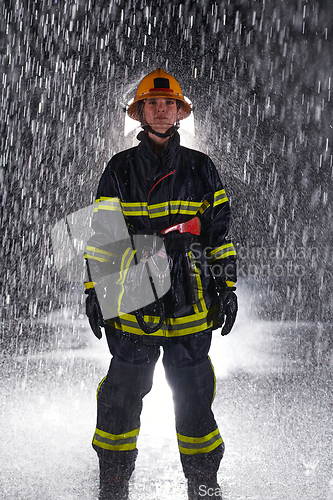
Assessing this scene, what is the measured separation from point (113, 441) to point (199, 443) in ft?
1.26

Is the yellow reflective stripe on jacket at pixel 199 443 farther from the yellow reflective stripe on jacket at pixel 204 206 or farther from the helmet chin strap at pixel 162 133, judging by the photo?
the helmet chin strap at pixel 162 133

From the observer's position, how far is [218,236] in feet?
6.27

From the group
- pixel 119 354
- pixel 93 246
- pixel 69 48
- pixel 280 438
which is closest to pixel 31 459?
pixel 119 354

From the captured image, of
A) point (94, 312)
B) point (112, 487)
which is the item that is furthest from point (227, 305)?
point (112, 487)

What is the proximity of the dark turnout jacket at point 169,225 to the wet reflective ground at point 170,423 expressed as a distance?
0.87 m

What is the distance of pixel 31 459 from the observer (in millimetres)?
2184

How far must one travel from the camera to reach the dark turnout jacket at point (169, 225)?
178 centimetres

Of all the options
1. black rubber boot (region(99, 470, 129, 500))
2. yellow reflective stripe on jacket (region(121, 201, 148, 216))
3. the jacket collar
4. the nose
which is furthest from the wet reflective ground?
the nose

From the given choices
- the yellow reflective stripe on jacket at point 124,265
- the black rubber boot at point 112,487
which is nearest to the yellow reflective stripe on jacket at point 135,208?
the yellow reflective stripe on jacket at point 124,265

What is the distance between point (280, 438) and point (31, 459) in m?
1.50

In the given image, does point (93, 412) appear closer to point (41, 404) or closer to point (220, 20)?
point (41, 404)

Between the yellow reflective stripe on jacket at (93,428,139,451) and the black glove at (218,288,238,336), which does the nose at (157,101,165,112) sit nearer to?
the black glove at (218,288,238,336)

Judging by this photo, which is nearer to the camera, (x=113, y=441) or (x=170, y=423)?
(x=113, y=441)

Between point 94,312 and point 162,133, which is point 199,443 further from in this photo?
point 162,133
